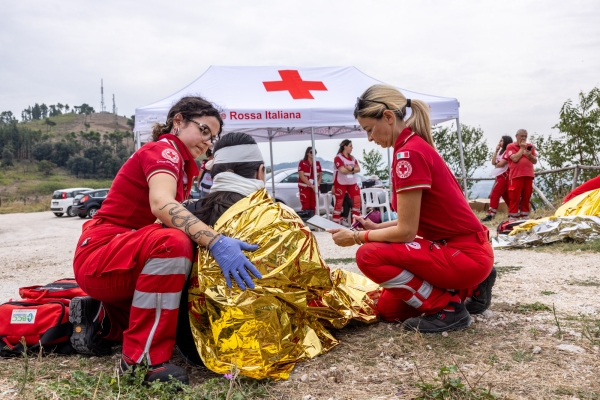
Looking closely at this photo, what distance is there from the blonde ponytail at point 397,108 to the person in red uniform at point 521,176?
256 inches

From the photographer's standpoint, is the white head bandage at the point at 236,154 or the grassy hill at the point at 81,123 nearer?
the white head bandage at the point at 236,154

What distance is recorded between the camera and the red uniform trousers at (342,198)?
997cm

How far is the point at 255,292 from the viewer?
2.13m

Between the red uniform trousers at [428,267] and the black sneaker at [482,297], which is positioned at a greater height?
the red uniform trousers at [428,267]

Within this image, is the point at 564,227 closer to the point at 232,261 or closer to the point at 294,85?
the point at 232,261

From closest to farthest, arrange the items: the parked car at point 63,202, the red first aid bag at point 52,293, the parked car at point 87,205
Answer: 1. the red first aid bag at point 52,293
2. the parked car at point 87,205
3. the parked car at point 63,202

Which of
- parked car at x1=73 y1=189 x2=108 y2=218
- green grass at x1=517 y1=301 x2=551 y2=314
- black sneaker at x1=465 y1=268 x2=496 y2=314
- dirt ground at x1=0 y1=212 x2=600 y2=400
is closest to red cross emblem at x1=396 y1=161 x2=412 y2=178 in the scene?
dirt ground at x1=0 y1=212 x2=600 y2=400

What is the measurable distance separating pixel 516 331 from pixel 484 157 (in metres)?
12.3

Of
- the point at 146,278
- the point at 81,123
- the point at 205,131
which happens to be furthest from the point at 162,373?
the point at 81,123

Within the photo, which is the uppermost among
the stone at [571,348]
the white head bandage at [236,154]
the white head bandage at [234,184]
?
the white head bandage at [236,154]

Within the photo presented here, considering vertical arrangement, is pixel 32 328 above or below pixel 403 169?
below

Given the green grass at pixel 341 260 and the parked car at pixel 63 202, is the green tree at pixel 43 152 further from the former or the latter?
the green grass at pixel 341 260

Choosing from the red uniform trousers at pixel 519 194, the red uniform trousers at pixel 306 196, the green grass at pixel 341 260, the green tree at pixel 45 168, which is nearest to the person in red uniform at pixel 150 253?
the green grass at pixel 341 260

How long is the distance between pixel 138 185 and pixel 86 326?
808mm
